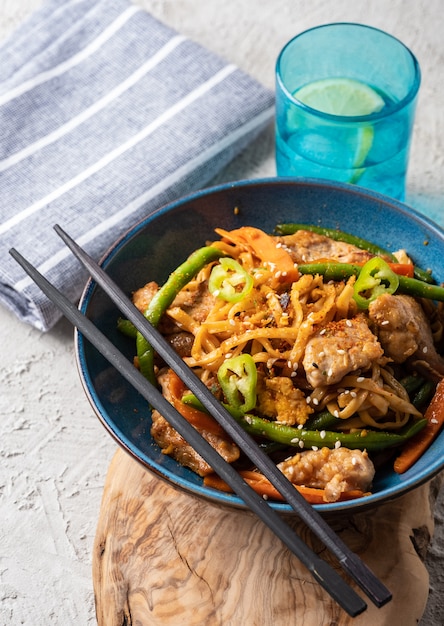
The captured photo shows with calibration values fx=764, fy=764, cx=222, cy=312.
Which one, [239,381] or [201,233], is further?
[201,233]

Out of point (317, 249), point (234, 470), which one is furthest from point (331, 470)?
point (317, 249)

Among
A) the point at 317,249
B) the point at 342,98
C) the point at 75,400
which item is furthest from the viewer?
the point at 342,98

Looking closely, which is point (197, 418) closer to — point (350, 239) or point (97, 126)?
point (350, 239)

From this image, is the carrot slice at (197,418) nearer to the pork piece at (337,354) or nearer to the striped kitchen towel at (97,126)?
the pork piece at (337,354)

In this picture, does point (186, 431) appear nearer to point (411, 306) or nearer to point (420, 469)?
point (420, 469)

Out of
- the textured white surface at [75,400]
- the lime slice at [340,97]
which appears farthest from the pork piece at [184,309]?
the lime slice at [340,97]

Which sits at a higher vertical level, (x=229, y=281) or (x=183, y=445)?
(x=229, y=281)
